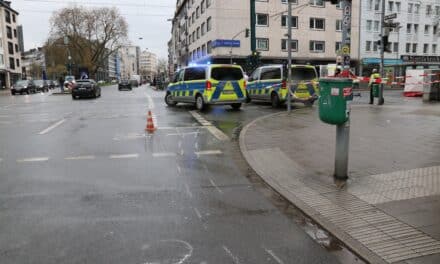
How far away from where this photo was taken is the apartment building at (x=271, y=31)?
4616cm

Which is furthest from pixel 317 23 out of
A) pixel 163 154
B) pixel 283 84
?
pixel 163 154

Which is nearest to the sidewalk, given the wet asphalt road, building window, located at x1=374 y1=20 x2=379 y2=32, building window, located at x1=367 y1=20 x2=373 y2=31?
the wet asphalt road

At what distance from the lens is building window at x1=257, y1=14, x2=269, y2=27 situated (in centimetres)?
4762

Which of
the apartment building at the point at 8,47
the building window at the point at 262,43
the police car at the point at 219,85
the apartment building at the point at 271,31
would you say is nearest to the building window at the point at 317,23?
the apartment building at the point at 271,31

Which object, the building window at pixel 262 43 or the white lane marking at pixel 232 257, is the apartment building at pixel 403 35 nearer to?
the building window at pixel 262 43

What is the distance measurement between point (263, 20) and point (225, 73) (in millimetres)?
33320

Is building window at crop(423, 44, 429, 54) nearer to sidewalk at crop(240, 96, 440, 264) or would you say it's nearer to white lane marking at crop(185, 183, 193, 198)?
sidewalk at crop(240, 96, 440, 264)

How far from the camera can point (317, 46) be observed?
50719 millimetres

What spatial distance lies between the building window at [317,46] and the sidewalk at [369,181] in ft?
134

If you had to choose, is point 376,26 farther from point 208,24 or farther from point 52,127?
point 52,127

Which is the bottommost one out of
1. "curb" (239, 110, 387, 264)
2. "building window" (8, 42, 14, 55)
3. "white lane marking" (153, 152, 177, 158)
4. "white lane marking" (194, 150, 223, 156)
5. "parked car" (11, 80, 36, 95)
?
"curb" (239, 110, 387, 264)

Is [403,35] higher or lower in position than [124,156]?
higher

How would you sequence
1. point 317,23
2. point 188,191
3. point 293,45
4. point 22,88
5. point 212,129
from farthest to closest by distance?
point 317,23 → point 293,45 → point 22,88 → point 212,129 → point 188,191

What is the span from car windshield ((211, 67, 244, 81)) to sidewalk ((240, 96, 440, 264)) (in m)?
6.10
